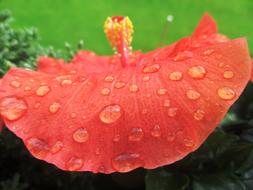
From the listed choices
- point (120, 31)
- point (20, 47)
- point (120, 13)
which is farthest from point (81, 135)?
point (120, 13)

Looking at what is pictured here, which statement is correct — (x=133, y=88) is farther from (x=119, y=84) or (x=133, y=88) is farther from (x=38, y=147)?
(x=38, y=147)

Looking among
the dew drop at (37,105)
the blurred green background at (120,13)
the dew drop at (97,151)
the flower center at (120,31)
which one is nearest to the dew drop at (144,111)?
the dew drop at (97,151)

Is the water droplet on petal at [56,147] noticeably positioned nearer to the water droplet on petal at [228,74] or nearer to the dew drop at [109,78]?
the dew drop at [109,78]

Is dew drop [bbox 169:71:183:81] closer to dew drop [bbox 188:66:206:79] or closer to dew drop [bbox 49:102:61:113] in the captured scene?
dew drop [bbox 188:66:206:79]

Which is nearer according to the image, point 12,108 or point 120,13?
point 12,108

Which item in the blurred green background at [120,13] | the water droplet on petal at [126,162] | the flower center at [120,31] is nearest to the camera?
the water droplet on petal at [126,162]

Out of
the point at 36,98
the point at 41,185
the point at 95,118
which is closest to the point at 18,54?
the point at 41,185
